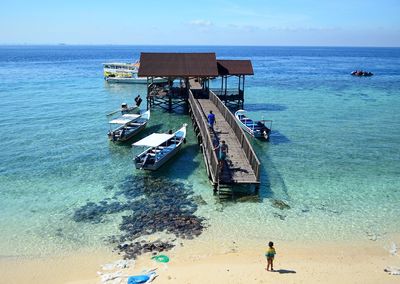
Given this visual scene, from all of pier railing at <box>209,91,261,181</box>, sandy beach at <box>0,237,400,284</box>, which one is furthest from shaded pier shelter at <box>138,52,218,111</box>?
sandy beach at <box>0,237,400,284</box>

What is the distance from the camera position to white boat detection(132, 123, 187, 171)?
72.9ft

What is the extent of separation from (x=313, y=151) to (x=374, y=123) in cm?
1263

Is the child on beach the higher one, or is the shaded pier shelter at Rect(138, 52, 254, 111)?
the shaded pier shelter at Rect(138, 52, 254, 111)

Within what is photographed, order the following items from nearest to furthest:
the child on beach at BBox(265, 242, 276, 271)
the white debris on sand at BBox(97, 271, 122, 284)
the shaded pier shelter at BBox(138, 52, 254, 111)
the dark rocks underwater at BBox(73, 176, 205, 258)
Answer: the white debris on sand at BBox(97, 271, 122, 284) < the child on beach at BBox(265, 242, 276, 271) < the dark rocks underwater at BBox(73, 176, 205, 258) < the shaded pier shelter at BBox(138, 52, 254, 111)

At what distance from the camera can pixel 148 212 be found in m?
17.6

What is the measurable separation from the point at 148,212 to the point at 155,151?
665cm

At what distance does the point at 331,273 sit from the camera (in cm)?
1307

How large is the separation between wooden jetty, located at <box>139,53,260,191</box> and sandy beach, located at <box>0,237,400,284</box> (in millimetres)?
4869

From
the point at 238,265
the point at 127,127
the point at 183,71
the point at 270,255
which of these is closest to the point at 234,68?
the point at 183,71

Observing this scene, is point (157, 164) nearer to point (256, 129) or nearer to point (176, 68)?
point (256, 129)

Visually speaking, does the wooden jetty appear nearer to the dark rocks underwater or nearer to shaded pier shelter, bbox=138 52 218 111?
shaded pier shelter, bbox=138 52 218 111

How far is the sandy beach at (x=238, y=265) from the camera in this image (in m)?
12.8

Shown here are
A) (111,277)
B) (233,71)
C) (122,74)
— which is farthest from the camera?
(122,74)

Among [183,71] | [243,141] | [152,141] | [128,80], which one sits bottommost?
[152,141]
